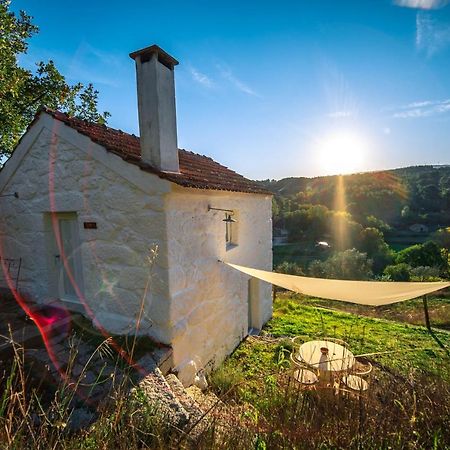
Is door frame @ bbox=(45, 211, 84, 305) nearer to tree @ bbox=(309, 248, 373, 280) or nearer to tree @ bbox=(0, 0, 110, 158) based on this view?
tree @ bbox=(0, 0, 110, 158)

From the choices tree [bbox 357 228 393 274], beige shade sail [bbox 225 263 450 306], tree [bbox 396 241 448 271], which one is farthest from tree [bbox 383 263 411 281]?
beige shade sail [bbox 225 263 450 306]

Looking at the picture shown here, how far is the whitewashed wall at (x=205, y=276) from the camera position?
5.07m

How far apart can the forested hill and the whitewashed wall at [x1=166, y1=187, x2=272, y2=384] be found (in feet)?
120

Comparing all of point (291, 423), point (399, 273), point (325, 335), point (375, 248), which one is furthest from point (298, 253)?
point (291, 423)

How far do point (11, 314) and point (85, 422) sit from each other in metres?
3.87

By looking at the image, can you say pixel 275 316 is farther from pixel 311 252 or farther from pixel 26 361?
pixel 311 252

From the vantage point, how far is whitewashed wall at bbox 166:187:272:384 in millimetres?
5070

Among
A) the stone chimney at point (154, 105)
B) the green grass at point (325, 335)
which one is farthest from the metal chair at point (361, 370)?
the stone chimney at point (154, 105)

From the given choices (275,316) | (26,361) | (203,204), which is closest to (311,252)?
(275,316)

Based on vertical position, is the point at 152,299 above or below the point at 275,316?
above

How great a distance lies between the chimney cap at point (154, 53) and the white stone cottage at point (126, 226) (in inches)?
0.8

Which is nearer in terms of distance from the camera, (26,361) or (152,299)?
(26,361)

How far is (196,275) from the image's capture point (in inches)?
225

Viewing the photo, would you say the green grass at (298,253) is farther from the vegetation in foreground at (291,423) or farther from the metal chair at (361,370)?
the vegetation in foreground at (291,423)
